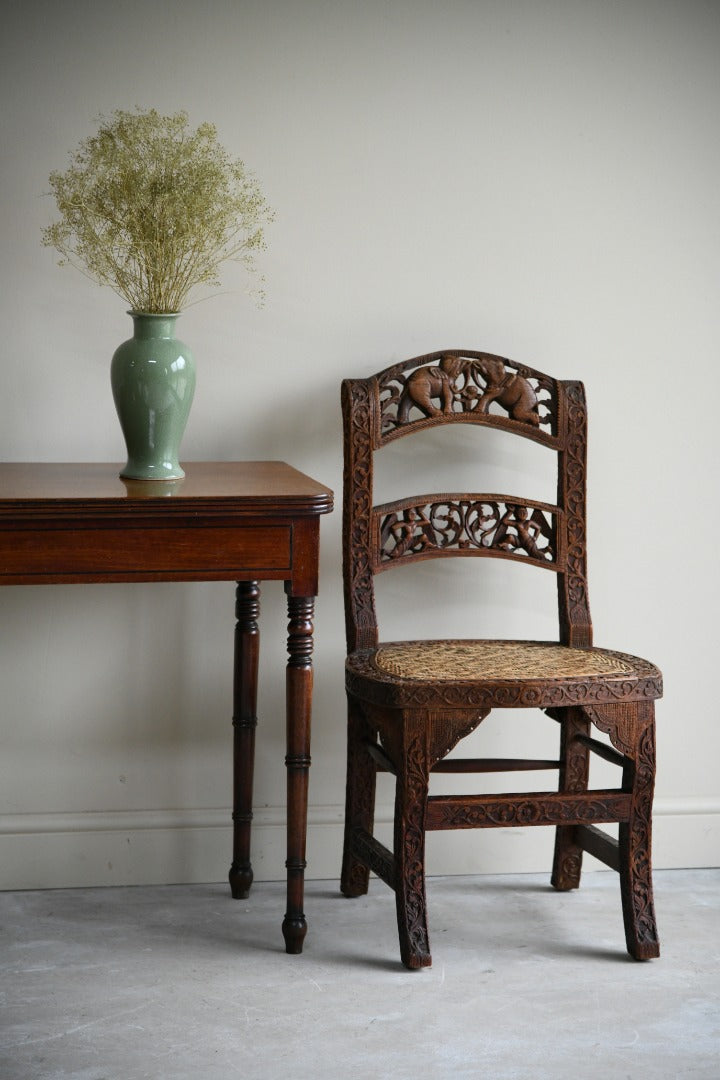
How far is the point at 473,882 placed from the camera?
8.76 feet

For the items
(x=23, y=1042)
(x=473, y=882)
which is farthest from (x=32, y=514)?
(x=473, y=882)

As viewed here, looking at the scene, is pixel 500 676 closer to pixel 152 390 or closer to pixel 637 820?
pixel 637 820

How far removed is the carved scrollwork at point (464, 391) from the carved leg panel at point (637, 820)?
2.19 ft

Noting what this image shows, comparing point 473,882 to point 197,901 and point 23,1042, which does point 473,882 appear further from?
point 23,1042

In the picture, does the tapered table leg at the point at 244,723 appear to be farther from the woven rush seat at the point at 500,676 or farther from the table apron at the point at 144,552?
the table apron at the point at 144,552

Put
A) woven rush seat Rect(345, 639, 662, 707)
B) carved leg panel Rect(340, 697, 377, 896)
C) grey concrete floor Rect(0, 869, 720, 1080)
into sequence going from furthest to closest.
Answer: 1. carved leg panel Rect(340, 697, 377, 896)
2. woven rush seat Rect(345, 639, 662, 707)
3. grey concrete floor Rect(0, 869, 720, 1080)

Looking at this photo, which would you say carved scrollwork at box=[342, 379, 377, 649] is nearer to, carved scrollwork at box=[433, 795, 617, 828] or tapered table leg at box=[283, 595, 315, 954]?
tapered table leg at box=[283, 595, 315, 954]

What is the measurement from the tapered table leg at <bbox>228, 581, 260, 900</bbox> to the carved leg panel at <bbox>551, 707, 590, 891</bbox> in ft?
2.10

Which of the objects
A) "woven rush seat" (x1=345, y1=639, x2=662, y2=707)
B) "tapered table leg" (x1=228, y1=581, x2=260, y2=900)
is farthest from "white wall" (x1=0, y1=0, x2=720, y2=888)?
"woven rush seat" (x1=345, y1=639, x2=662, y2=707)

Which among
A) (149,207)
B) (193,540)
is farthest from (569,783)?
(149,207)

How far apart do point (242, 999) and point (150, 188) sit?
4.83 ft

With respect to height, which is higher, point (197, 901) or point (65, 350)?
point (65, 350)

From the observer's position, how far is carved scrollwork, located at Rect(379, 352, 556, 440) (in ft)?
8.11

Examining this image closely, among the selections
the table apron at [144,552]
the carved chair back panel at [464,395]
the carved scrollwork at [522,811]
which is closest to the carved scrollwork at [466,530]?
the carved chair back panel at [464,395]
